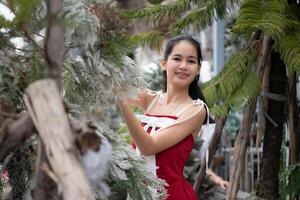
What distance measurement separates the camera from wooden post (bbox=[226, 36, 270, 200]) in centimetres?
314

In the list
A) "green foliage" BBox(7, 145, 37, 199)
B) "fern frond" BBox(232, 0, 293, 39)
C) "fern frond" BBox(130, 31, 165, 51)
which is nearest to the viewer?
"green foliage" BBox(7, 145, 37, 199)

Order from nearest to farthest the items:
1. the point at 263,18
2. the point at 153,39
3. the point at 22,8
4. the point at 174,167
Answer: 1. the point at 22,8
2. the point at 174,167
3. the point at 263,18
4. the point at 153,39

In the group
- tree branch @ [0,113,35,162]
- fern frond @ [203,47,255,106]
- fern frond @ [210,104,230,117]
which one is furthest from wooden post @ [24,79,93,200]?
fern frond @ [203,47,255,106]

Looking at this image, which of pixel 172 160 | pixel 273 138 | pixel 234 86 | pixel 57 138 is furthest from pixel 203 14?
pixel 57 138

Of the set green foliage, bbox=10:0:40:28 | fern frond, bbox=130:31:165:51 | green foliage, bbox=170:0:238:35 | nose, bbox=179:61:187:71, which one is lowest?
nose, bbox=179:61:187:71

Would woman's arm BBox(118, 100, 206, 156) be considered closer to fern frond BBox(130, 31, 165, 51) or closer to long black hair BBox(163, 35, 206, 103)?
long black hair BBox(163, 35, 206, 103)

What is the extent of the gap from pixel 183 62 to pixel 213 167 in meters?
4.55

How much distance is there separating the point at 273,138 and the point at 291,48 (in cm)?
68

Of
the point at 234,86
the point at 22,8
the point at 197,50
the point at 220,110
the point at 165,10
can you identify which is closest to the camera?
the point at 22,8

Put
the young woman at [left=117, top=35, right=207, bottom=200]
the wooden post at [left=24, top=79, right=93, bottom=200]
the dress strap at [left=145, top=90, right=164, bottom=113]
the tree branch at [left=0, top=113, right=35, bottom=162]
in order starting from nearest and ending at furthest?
1. the wooden post at [left=24, top=79, right=93, bottom=200]
2. the tree branch at [left=0, top=113, right=35, bottom=162]
3. the young woman at [left=117, top=35, right=207, bottom=200]
4. the dress strap at [left=145, top=90, right=164, bottom=113]

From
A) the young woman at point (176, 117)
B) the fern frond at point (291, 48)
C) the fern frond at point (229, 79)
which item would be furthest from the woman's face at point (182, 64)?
the fern frond at point (229, 79)

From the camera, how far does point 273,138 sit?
3.32 metres

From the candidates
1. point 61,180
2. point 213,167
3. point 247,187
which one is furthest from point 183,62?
point 213,167

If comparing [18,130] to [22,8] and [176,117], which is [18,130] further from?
[176,117]
